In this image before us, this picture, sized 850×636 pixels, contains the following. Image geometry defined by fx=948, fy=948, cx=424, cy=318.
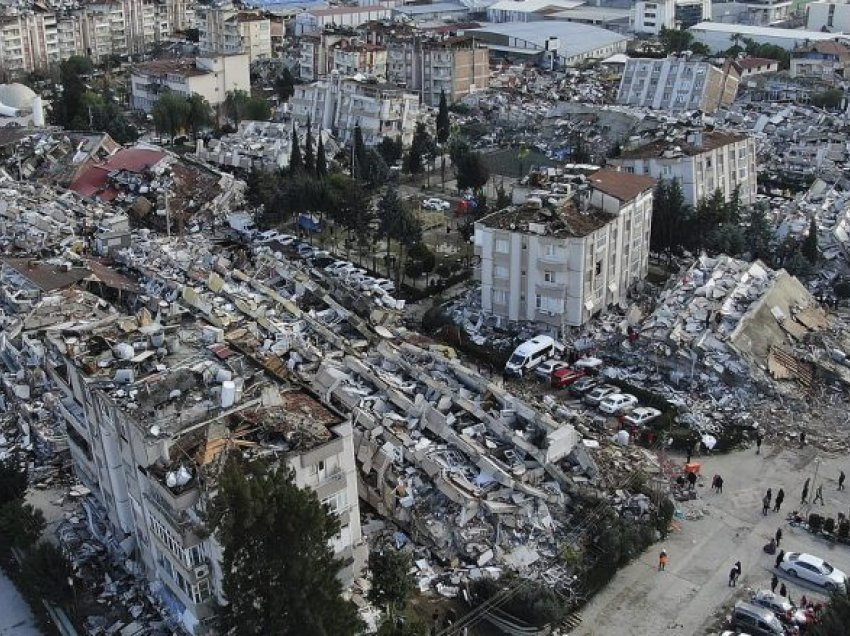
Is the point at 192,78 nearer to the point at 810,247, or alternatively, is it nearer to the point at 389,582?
the point at 810,247

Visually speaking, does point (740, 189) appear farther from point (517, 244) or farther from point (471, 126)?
point (471, 126)

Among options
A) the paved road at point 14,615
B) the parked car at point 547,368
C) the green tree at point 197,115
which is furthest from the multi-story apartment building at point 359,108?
the paved road at point 14,615

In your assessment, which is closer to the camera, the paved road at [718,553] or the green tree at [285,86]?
the paved road at [718,553]

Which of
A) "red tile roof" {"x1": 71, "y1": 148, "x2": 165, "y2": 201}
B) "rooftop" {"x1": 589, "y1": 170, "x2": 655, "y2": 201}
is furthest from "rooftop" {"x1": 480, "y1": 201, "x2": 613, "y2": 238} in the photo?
"red tile roof" {"x1": 71, "y1": 148, "x2": 165, "y2": 201}

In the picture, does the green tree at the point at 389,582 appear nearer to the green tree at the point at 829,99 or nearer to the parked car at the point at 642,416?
the parked car at the point at 642,416

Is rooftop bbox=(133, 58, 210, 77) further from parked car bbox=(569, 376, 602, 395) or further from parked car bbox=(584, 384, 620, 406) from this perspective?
A: parked car bbox=(584, 384, 620, 406)

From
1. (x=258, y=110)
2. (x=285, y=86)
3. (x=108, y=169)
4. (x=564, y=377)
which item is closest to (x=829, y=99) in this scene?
(x=258, y=110)

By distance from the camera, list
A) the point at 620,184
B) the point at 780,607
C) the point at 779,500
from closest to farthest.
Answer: the point at 780,607 → the point at 779,500 → the point at 620,184
